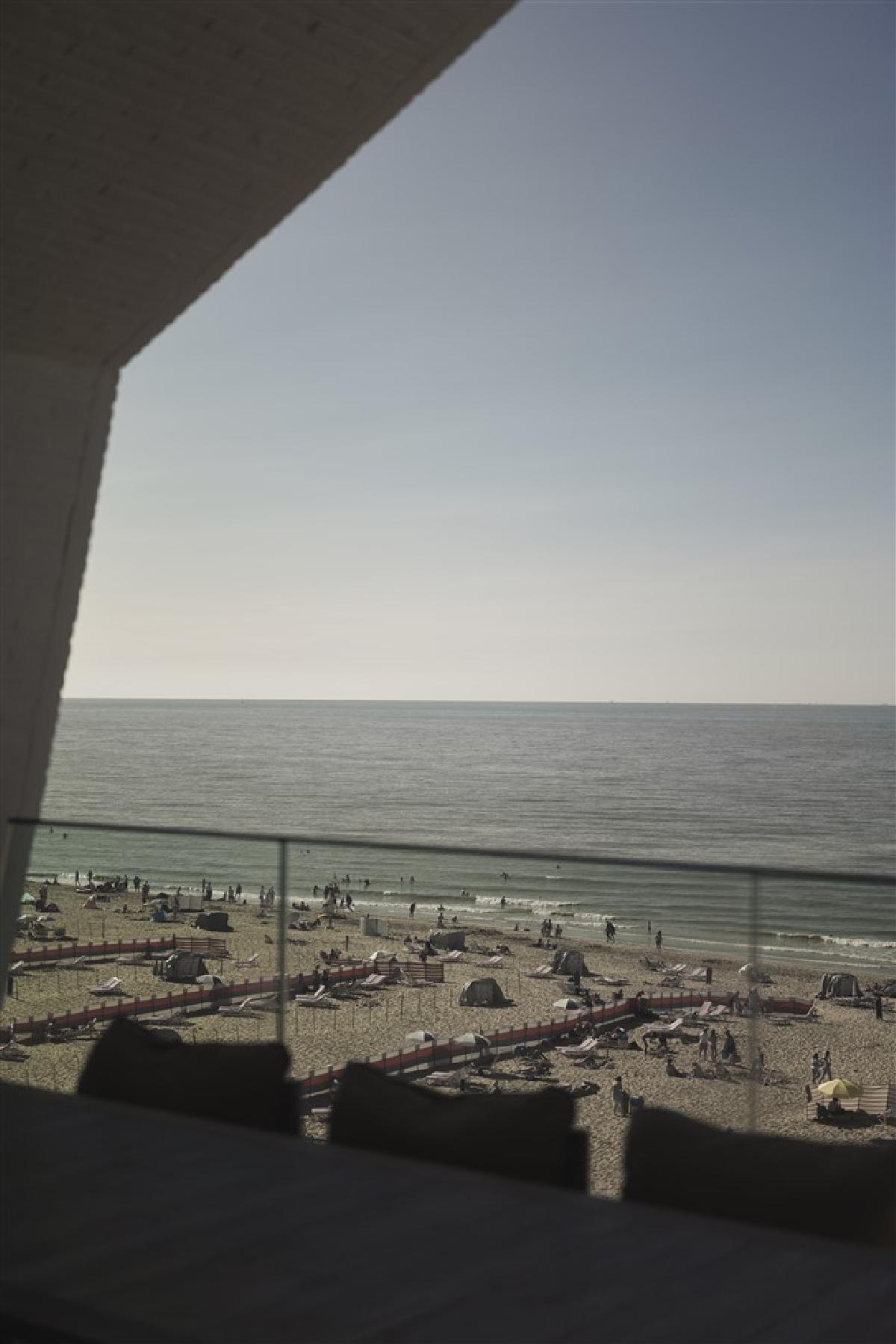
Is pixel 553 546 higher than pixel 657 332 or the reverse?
the reverse

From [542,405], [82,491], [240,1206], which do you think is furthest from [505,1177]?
[542,405]

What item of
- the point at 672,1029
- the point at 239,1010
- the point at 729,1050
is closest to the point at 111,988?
the point at 239,1010

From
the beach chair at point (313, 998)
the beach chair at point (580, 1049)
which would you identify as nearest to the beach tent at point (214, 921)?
the beach chair at point (313, 998)

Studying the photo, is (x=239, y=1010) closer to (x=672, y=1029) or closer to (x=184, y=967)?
(x=184, y=967)

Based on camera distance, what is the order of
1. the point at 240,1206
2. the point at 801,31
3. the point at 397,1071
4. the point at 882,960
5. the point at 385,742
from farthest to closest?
1. the point at 385,742
2. the point at 801,31
3. the point at 882,960
4. the point at 397,1071
5. the point at 240,1206

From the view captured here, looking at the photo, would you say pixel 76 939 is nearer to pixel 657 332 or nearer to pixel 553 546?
pixel 657 332

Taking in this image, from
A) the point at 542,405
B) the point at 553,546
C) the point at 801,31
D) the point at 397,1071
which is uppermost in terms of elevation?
the point at 801,31
